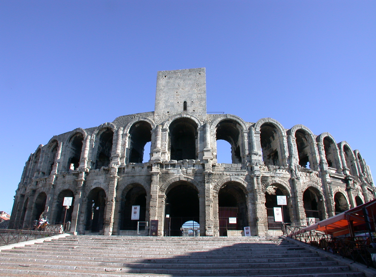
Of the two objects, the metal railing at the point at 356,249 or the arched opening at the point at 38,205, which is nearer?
the metal railing at the point at 356,249

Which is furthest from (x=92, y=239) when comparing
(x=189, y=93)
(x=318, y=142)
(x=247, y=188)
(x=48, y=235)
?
(x=318, y=142)

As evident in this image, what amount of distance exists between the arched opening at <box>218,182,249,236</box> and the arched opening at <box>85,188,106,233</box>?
990 centimetres

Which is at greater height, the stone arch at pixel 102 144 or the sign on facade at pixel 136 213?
the stone arch at pixel 102 144

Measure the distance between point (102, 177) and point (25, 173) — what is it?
1420 centimetres

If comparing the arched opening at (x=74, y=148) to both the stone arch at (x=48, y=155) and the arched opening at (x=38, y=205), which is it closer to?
the stone arch at (x=48, y=155)

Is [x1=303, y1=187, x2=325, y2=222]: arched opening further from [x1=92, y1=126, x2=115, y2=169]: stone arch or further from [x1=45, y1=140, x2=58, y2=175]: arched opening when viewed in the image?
[x1=45, y1=140, x2=58, y2=175]: arched opening

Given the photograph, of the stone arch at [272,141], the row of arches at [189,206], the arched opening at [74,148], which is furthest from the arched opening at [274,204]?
the arched opening at [74,148]

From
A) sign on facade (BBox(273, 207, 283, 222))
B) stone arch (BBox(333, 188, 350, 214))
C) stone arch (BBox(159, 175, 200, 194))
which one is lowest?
sign on facade (BBox(273, 207, 283, 222))

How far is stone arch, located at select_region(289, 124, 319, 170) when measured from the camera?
23.4 m

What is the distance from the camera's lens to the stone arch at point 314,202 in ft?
71.0

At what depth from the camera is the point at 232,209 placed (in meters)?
21.1

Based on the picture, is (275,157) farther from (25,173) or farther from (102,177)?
(25,173)

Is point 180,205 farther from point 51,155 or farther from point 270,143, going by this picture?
point 51,155

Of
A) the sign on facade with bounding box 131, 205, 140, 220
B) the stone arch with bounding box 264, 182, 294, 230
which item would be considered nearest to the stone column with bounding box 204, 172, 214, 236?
the stone arch with bounding box 264, 182, 294, 230
